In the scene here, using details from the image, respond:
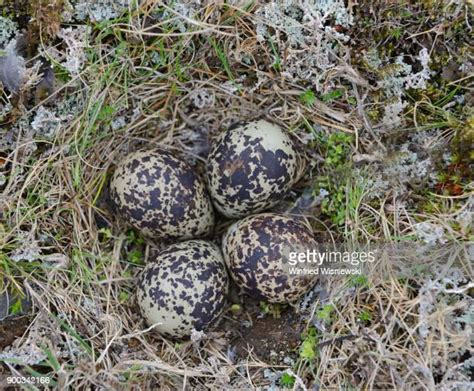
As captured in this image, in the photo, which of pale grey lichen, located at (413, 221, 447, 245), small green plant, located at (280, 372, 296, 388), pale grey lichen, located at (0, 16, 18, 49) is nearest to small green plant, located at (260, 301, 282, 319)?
small green plant, located at (280, 372, 296, 388)

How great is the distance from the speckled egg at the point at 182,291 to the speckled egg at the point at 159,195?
0.41ft

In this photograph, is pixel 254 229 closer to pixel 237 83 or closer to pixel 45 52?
pixel 237 83

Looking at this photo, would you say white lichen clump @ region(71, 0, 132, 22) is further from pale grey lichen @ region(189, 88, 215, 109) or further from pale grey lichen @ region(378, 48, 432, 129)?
pale grey lichen @ region(378, 48, 432, 129)

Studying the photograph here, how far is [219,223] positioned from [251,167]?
1.61 feet

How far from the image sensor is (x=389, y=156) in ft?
8.55

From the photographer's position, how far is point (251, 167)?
2.53m

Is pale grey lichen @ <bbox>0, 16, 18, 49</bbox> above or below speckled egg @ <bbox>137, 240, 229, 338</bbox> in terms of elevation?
above

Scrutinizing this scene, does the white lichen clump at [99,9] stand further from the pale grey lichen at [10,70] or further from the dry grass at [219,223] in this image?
the pale grey lichen at [10,70]

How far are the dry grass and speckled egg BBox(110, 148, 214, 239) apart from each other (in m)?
0.21

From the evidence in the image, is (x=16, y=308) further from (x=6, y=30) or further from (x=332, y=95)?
(x=332, y=95)

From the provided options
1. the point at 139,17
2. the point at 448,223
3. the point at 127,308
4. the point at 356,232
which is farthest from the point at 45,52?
the point at 448,223

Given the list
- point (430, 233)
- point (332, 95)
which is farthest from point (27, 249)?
point (430, 233)

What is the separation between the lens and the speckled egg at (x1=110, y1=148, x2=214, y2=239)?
2.55 m

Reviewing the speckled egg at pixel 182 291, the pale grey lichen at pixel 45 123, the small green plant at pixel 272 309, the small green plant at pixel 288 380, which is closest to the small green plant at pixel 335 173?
the small green plant at pixel 272 309
